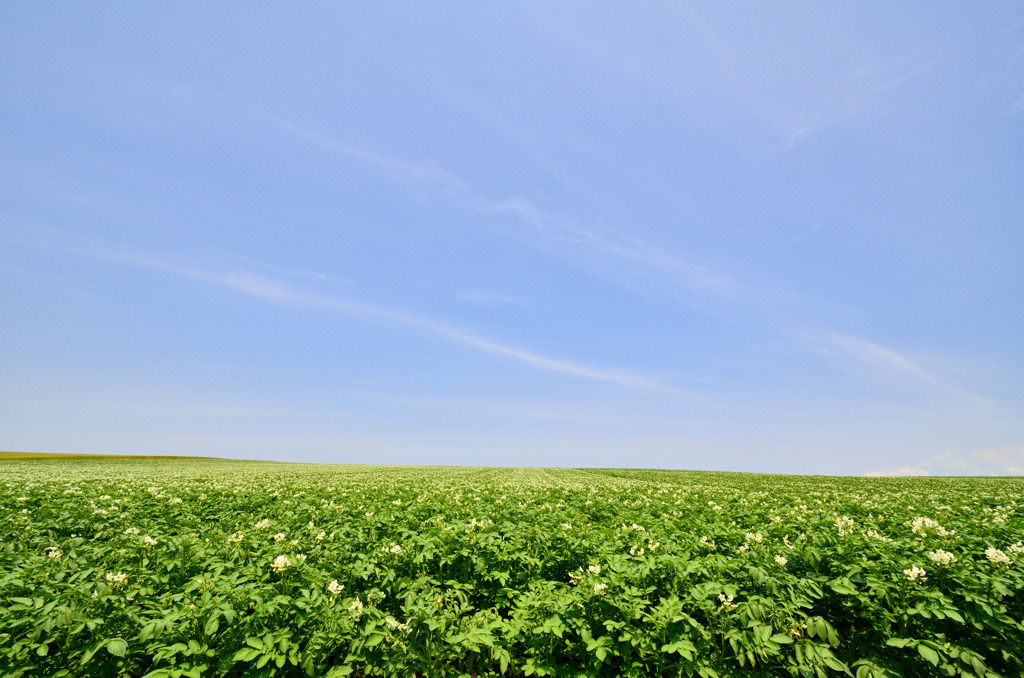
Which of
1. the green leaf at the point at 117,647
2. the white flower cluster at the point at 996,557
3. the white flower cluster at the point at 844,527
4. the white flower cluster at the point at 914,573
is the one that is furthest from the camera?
the white flower cluster at the point at 844,527

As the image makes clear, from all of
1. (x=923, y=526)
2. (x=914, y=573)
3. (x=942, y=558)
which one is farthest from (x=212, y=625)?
(x=923, y=526)

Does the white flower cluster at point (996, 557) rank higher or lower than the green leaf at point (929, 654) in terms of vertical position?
higher

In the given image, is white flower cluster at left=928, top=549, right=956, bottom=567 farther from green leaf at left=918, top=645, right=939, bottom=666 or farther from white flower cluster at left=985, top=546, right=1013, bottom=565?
green leaf at left=918, top=645, right=939, bottom=666

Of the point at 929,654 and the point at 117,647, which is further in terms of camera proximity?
the point at 929,654

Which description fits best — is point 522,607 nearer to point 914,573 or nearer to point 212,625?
point 212,625

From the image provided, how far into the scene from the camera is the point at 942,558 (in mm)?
4957

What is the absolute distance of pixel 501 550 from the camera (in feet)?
23.0

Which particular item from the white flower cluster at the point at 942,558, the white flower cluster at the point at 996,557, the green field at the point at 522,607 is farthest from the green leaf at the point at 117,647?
the white flower cluster at the point at 996,557

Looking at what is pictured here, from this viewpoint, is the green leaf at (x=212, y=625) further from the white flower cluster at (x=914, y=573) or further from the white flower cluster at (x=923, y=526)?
the white flower cluster at (x=923, y=526)

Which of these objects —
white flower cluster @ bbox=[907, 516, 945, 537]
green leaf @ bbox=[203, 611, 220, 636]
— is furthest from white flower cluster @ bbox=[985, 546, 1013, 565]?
green leaf @ bbox=[203, 611, 220, 636]

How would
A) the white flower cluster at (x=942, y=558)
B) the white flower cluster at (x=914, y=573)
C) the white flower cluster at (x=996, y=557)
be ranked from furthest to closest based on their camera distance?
the white flower cluster at (x=996, y=557) → the white flower cluster at (x=942, y=558) → the white flower cluster at (x=914, y=573)

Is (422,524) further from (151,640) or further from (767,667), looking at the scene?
(767,667)

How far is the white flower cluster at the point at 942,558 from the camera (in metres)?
4.93

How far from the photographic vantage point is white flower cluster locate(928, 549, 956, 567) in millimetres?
4926
